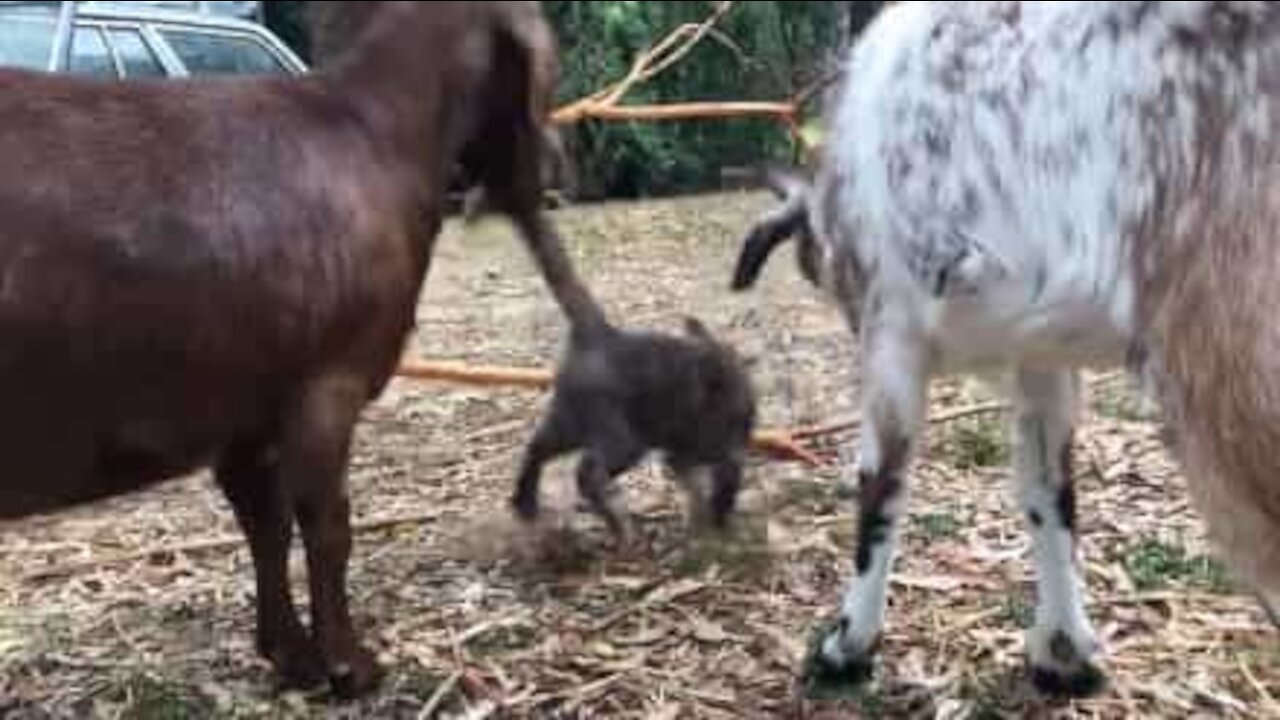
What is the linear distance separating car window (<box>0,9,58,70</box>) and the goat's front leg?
552cm

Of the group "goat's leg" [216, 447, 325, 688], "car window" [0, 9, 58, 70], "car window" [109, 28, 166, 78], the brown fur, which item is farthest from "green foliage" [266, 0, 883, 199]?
the brown fur

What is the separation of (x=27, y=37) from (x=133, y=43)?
2.64 ft

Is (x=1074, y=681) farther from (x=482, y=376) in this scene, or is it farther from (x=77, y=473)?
(x=482, y=376)

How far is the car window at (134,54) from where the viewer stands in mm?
9281

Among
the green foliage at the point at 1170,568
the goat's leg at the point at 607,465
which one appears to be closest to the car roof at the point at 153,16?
the goat's leg at the point at 607,465

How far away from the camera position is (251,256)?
367 cm

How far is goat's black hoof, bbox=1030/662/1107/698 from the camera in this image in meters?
4.07

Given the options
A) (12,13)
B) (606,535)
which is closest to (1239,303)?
(606,535)

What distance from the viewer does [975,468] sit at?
18.8 feet

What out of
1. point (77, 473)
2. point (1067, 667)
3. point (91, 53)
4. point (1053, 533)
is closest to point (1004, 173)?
point (1053, 533)

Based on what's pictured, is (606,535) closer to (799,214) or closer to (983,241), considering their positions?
(799,214)

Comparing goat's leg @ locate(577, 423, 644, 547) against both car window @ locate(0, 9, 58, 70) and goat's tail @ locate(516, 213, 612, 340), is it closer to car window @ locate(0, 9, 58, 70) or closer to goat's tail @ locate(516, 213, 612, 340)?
goat's tail @ locate(516, 213, 612, 340)

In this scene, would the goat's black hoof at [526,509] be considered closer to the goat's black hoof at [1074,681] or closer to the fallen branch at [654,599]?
the fallen branch at [654,599]

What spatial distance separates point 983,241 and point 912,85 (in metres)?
0.36
